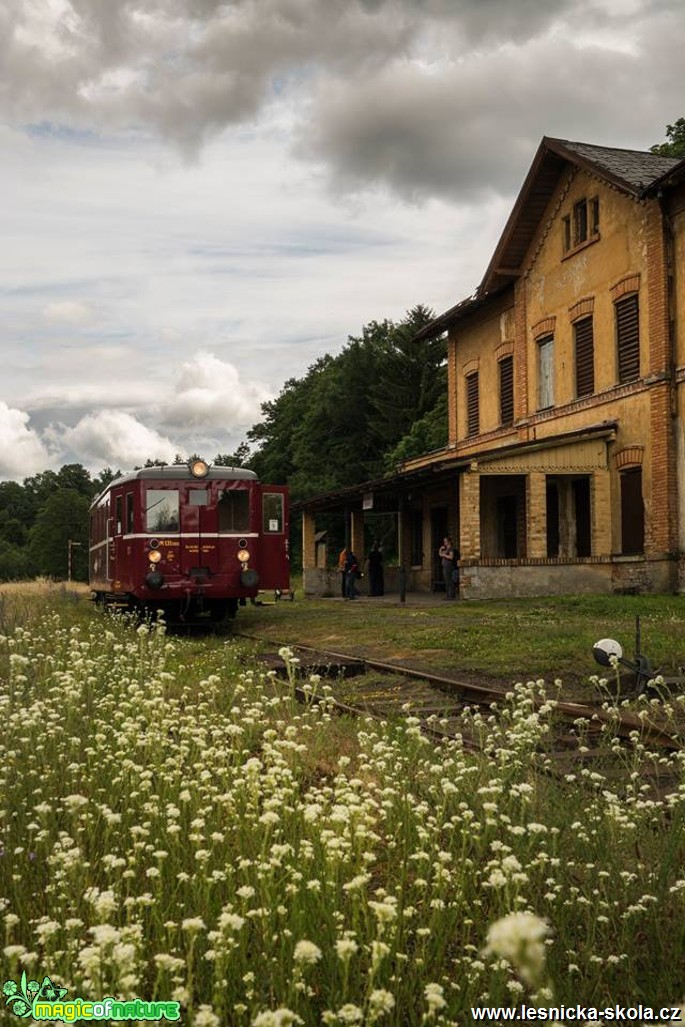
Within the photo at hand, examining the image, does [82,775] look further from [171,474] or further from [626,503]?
[626,503]

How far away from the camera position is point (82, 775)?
522 centimetres

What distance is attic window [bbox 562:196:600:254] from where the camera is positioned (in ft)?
83.5

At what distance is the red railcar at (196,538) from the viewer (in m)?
17.5

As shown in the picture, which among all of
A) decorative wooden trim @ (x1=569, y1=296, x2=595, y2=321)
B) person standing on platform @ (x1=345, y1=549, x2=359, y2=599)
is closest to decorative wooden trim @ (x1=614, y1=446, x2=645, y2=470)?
decorative wooden trim @ (x1=569, y1=296, x2=595, y2=321)

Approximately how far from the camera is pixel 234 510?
59.6 feet

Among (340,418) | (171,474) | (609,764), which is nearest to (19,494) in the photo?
(340,418)

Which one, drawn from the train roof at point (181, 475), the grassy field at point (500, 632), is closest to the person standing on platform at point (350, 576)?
the grassy field at point (500, 632)

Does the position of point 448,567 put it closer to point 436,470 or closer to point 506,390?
point 436,470

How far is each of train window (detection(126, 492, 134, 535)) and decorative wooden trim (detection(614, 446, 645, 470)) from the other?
1166cm

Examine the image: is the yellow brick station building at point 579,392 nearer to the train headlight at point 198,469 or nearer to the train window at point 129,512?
the train headlight at point 198,469

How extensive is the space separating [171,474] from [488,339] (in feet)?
50.5

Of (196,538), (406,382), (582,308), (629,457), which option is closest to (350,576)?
(629,457)

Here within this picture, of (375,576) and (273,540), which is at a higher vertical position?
(273,540)

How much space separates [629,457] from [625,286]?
4021 mm
